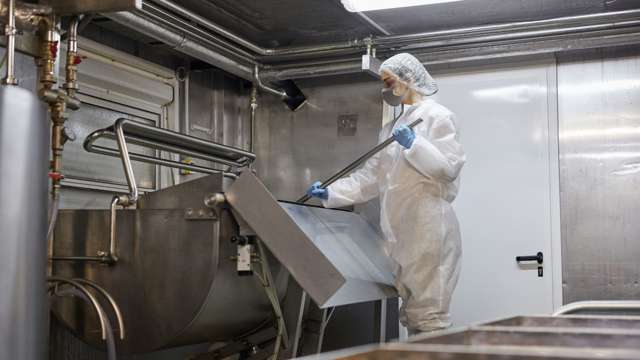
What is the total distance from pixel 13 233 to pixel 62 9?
102cm

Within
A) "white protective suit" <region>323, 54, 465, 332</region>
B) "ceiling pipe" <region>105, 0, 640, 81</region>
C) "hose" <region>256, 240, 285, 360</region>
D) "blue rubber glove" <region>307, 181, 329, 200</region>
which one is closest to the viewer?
"hose" <region>256, 240, 285, 360</region>

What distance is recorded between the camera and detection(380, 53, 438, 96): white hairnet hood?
318cm

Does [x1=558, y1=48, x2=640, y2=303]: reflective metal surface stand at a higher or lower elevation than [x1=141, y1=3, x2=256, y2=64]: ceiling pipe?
lower

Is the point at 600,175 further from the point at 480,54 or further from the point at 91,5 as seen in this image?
the point at 91,5

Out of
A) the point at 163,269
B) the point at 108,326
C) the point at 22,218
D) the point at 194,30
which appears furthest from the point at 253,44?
the point at 22,218

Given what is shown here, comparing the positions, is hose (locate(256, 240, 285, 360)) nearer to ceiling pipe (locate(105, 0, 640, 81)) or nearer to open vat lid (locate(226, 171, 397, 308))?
open vat lid (locate(226, 171, 397, 308))

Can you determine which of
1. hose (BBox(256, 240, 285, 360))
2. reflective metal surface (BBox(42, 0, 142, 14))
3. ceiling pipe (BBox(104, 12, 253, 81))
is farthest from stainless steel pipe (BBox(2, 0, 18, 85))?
hose (BBox(256, 240, 285, 360))

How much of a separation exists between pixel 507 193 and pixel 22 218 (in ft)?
8.03

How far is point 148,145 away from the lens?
2961 mm

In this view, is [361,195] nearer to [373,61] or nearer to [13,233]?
[373,61]

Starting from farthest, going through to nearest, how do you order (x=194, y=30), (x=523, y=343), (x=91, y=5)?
(x=194, y=30) < (x=91, y=5) < (x=523, y=343)

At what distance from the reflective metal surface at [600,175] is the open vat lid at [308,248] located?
1.20m

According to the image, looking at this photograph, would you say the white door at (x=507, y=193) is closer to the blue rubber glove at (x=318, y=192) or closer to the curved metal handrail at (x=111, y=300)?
the blue rubber glove at (x=318, y=192)

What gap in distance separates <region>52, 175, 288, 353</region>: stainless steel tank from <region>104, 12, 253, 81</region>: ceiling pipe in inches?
28.8
